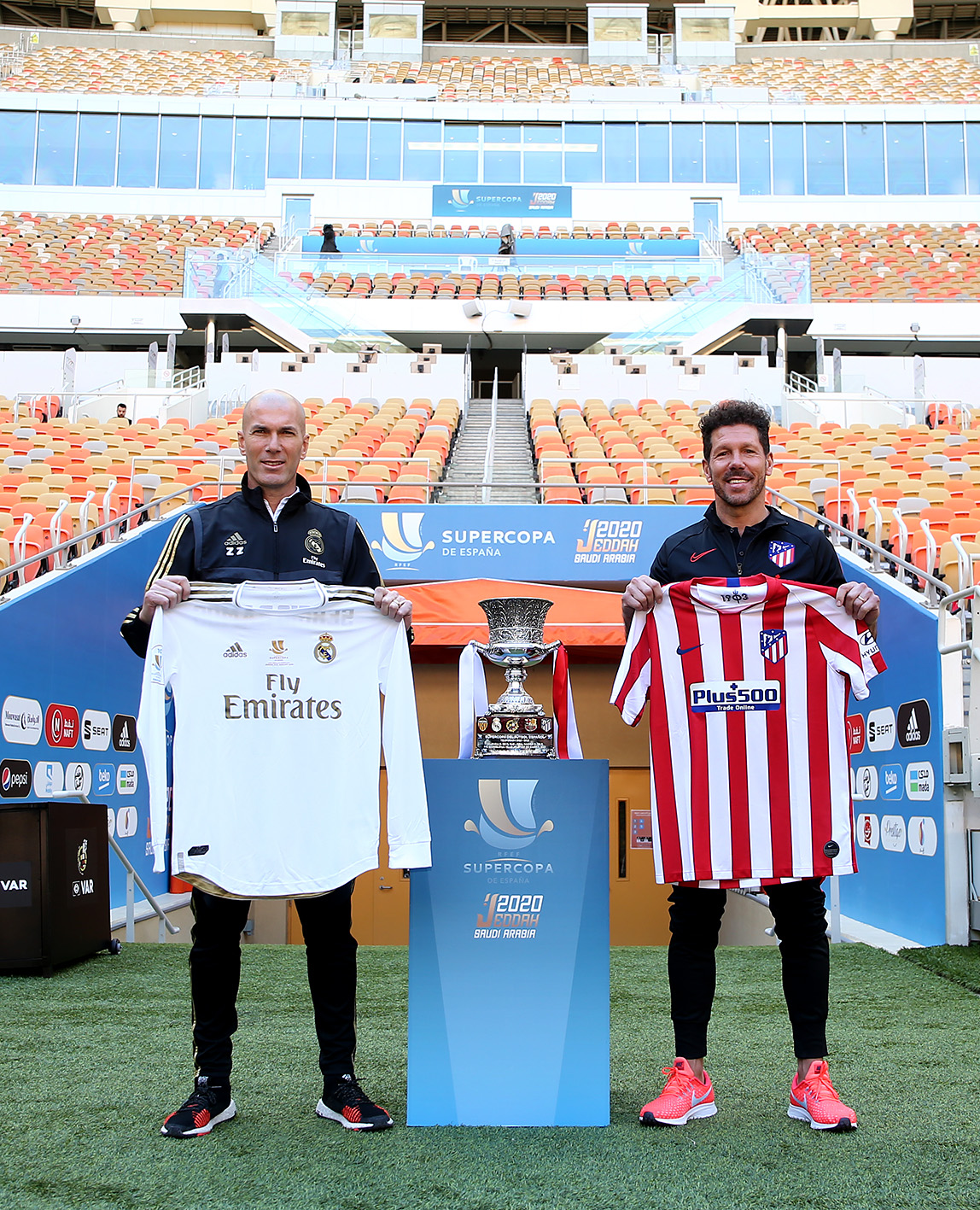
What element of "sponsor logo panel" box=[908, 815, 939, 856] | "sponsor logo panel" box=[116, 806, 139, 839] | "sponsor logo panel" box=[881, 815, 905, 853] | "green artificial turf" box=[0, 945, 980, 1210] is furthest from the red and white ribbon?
"sponsor logo panel" box=[116, 806, 139, 839]

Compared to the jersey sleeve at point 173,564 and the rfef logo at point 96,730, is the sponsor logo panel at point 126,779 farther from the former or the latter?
the jersey sleeve at point 173,564

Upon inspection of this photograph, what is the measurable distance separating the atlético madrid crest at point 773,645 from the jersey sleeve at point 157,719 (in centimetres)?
151

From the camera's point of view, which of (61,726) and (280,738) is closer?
(280,738)

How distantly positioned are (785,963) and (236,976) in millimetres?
1392

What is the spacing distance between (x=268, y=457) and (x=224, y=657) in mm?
525

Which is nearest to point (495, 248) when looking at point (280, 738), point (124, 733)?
point (124, 733)

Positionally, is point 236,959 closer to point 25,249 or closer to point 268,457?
point 268,457

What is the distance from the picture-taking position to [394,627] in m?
2.97

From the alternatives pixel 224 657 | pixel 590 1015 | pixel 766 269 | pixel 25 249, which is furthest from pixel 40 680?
pixel 25 249

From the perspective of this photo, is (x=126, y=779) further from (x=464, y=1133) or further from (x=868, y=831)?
(x=464, y=1133)

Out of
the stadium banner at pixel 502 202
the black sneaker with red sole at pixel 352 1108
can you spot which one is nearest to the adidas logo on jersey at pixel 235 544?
the black sneaker with red sole at pixel 352 1108

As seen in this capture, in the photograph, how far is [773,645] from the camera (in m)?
2.95

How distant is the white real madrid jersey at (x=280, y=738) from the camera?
9.19 feet

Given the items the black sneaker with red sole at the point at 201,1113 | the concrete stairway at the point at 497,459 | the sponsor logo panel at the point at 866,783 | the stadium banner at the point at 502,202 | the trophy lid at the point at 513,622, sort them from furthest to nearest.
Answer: the stadium banner at the point at 502,202
the concrete stairway at the point at 497,459
the sponsor logo panel at the point at 866,783
the trophy lid at the point at 513,622
the black sneaker with red sole at the point at 201,1113
